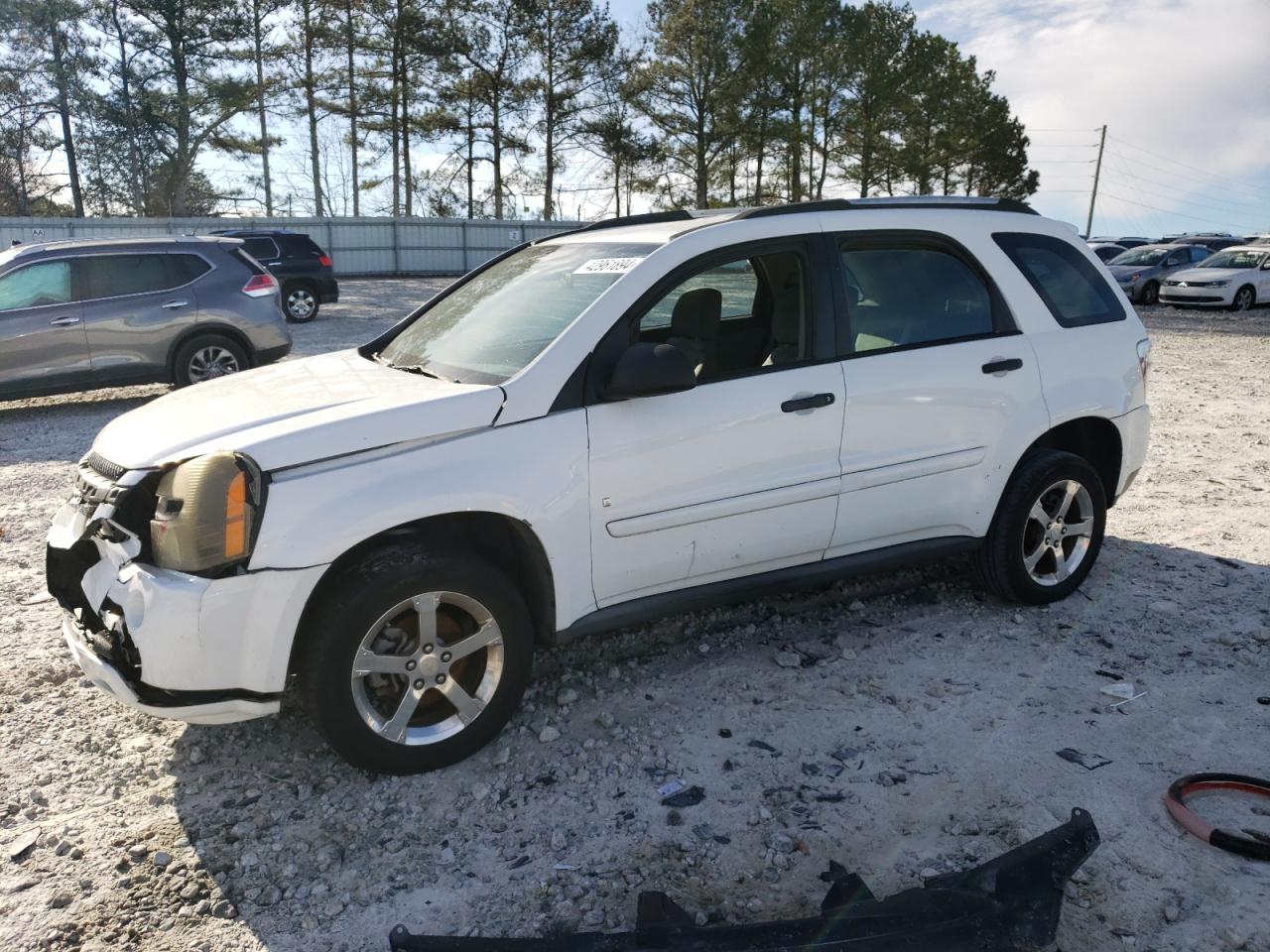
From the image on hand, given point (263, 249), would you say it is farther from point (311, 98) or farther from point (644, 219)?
point (311, 98)

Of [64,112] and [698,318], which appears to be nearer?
[698,318]

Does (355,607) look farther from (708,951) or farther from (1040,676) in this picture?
(1040,676)

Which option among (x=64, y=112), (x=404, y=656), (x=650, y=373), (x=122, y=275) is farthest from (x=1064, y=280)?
(x=64, y=112)

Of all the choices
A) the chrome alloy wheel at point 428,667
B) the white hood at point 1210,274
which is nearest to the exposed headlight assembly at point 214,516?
the chrome alloy wheel at point 428,667

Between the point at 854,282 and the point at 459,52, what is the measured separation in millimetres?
39083

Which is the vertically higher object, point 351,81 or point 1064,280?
point 351,81

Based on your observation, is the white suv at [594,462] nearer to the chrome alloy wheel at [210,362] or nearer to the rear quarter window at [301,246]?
the chrome alloy wheel at [210,362]

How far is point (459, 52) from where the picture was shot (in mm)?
38938

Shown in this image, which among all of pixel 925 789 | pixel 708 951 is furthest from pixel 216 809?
pixel 925 789

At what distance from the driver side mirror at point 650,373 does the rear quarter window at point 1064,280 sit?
1.97m

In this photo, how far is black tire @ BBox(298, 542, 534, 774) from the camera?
121 inches

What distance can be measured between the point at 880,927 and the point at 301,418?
2278mm

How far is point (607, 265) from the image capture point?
3877 millimetres

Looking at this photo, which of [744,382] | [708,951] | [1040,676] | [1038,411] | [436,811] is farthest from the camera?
[1038,411]
